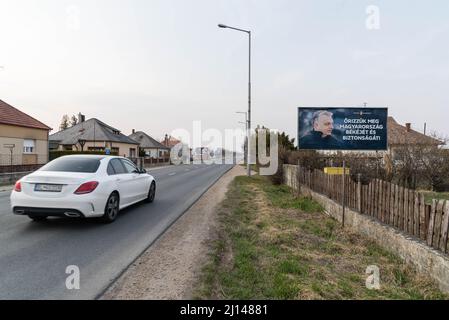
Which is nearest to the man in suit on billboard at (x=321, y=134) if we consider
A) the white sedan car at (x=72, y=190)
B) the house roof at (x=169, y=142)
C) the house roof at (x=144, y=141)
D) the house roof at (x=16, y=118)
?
the white sedan car at (x=72, y=190)

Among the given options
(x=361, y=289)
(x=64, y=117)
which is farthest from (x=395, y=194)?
(x=64, y=117)

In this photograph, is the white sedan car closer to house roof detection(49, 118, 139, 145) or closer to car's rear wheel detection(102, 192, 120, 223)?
car's rear wheel detection(102, 192, 120, 223)

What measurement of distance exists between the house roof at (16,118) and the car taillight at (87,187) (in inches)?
756

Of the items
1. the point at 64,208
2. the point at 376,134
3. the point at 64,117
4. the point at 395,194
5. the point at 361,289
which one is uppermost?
the point at 64,117

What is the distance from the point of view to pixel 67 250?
16.4 ft

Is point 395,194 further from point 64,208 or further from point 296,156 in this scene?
point 296,156

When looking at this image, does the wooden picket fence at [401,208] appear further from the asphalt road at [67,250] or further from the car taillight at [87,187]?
the car taillight at [87,187]

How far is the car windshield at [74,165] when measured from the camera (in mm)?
6654

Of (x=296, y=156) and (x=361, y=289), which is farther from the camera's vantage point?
(x=296, y=156)

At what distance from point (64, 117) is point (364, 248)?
122 meters

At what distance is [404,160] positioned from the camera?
14.1 meters

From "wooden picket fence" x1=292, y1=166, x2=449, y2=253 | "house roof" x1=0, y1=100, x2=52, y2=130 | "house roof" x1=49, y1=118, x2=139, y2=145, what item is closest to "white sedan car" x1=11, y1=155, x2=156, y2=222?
"wooden picket fence" x1=292, y1=166, x2=449, y2=253

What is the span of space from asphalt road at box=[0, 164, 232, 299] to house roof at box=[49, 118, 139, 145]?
1550 inches

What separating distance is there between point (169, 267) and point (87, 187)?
2952mm
